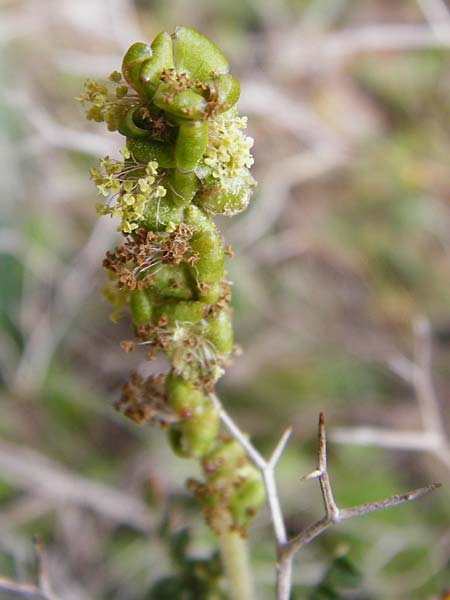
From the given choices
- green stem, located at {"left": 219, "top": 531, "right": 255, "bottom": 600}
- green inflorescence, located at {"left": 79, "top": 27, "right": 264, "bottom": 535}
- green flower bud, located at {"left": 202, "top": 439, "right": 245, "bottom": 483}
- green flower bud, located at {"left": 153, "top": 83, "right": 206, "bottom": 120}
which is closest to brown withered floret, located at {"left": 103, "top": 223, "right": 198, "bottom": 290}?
green inflorescence, located at {"left": 79, "top": 27, "right": 264, "bottom": 535}

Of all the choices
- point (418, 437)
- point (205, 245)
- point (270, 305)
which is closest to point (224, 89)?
point (205, 245)

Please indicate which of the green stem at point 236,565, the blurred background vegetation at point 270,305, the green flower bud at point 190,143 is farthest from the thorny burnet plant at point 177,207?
the blurred background vegetation at point 270,305

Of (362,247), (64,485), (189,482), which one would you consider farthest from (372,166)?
(189,482)

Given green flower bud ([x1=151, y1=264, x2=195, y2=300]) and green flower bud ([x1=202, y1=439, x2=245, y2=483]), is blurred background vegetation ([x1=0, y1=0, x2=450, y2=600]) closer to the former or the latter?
green flower bud ([x1=202, y1=439, x2=245, y2=483])

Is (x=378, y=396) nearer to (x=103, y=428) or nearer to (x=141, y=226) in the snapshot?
(x=103, y=428)

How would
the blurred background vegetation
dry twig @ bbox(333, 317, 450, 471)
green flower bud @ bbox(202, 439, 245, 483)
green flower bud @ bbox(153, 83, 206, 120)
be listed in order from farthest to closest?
the blurred background vegetation → dry twig @ bbox(333, 317, 450, 471) → green flower bud @ bbox(202, 439, 245, 483) → green flower bud @ bbox(153, 83, 206, 120)

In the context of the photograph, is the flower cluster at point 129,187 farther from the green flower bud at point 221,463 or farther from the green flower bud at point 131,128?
the green flower bud at point 221,463
